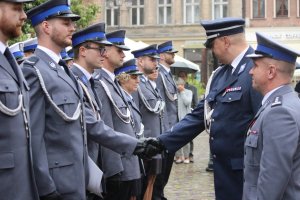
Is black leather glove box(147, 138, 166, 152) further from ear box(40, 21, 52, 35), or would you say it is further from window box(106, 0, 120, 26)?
window box(106, 0, 120, 26)

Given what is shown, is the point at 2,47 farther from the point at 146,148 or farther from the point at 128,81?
the point at 128,81

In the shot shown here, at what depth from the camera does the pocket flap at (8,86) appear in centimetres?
418

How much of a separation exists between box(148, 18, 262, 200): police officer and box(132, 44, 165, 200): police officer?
261 cm

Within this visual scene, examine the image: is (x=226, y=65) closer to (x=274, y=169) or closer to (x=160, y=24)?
(x=274, y=169)

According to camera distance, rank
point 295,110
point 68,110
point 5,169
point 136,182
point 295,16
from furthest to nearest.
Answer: point 295,16, point 136,182, point 68,110, point 295,110, point 5,169

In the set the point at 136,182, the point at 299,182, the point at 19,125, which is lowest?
the point at 136,182

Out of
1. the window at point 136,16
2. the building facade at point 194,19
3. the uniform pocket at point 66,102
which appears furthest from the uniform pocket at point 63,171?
the window at point 136,16

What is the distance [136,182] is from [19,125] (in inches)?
115

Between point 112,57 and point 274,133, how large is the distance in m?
3.15

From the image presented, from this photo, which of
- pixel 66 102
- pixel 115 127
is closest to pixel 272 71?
pixel 66 102

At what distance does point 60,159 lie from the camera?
4918 mm

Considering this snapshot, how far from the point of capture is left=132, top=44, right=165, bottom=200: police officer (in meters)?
8.54

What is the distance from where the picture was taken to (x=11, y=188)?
4.14m

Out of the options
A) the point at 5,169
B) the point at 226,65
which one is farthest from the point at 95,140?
the point at 5,169
